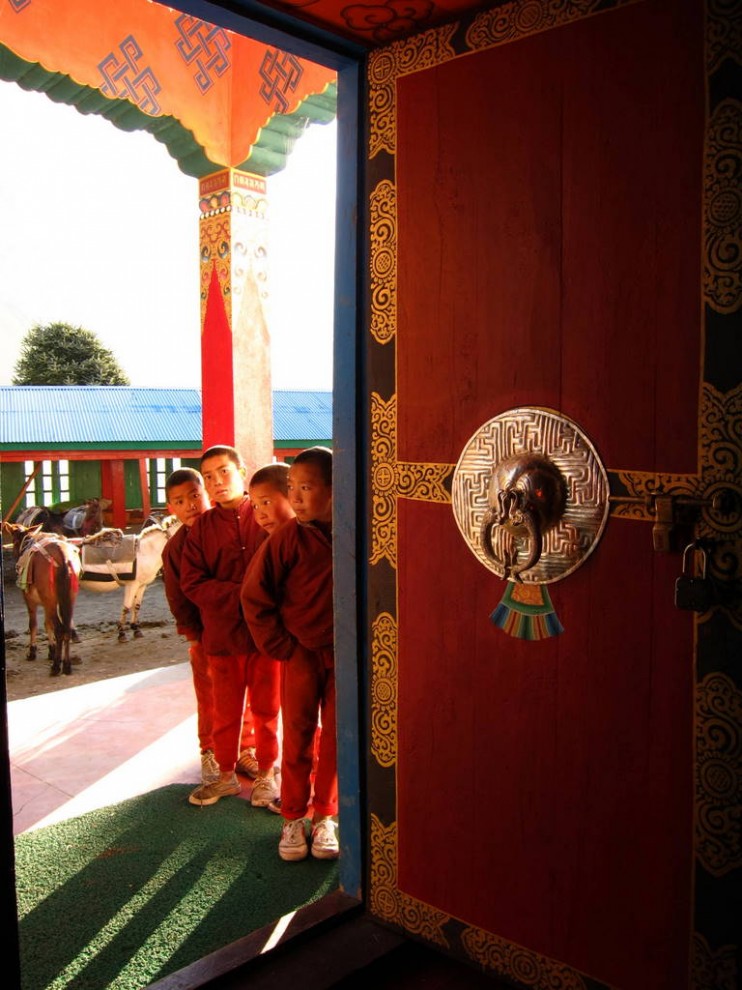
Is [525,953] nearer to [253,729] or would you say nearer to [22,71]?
[253,729]

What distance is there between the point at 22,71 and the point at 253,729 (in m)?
3.44

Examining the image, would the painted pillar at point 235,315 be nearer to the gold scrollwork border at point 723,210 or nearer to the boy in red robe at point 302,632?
the boy in red robe at point 302,632

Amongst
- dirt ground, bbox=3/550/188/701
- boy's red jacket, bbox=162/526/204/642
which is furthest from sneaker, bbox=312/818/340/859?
dirt ground, bbox=3/550/188/701

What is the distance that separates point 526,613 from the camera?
207cm

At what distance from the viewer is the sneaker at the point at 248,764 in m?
3.83

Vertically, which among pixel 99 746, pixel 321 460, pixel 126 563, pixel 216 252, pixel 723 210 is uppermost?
pixel 216 252

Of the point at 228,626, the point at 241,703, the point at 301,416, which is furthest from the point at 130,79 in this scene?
the point at 301,416

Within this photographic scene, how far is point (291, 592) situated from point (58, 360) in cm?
2033

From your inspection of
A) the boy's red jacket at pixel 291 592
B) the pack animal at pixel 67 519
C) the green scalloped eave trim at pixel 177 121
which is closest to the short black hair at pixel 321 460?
the boy's red jacket at pixel 291 592

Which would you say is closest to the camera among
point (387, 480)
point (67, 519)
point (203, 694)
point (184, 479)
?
point (387, 480)

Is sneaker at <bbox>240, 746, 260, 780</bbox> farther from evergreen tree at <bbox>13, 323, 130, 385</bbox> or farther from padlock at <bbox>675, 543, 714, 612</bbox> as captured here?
evergreen tree at <bbox>13, 323, 130, 385</bbox>

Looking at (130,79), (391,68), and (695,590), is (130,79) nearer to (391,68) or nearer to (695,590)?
(391,68)

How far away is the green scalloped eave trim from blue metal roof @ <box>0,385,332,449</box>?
7.54 m

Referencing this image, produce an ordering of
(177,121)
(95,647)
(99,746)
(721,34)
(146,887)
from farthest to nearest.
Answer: (95,647) → (177,121) → (99,746) → (146,887) → (721,34)
